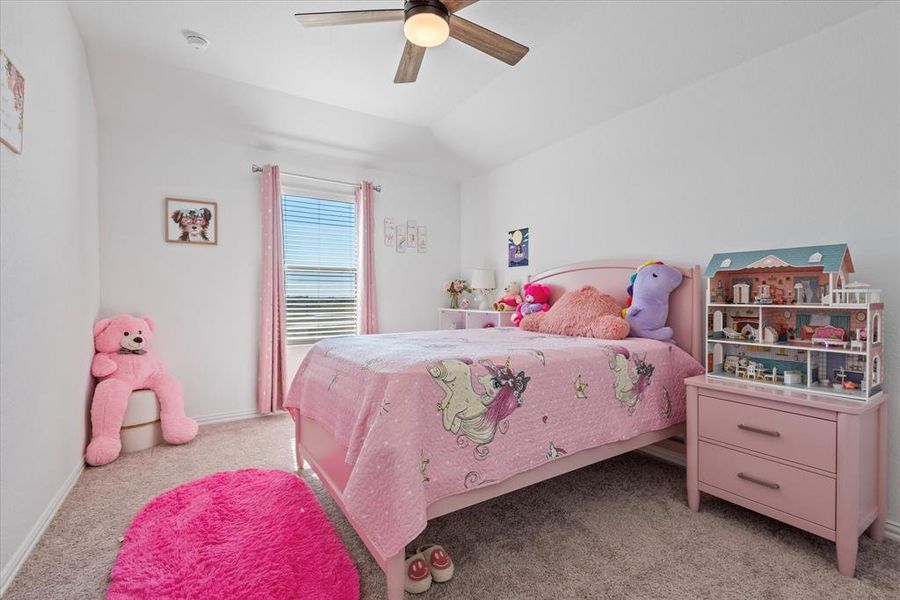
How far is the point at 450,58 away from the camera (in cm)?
277

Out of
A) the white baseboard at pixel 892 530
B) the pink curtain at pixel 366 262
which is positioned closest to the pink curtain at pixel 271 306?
the pink curtain at pixel 366 262

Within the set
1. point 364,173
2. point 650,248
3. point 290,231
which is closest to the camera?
point 650,248

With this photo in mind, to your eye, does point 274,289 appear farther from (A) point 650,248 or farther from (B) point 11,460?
(A) point 650,248

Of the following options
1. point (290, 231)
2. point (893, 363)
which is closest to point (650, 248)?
point (893, 363)

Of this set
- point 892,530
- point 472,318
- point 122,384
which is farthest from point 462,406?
point 472,318

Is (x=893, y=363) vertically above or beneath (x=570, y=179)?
beneath

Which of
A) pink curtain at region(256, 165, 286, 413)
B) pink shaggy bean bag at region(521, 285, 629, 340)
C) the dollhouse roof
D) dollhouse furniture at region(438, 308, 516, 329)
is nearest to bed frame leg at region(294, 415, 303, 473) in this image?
pink curtain at region(256, 165, 286, 413)

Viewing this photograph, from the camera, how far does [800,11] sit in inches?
78.5

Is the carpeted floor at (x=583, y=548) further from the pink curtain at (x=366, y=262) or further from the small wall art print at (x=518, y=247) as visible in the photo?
the small wall art print at (x=518, y=247)

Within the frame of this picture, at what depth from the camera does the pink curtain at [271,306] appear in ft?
11.7

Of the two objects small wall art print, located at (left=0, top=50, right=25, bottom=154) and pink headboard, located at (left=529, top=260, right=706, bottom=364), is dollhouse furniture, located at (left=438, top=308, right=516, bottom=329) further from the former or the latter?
small wall art print, located at (left=0, top=50, right=25, bottom=154)

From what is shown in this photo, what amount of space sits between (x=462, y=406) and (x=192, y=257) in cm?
293

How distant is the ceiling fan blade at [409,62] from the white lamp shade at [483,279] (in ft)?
6.93

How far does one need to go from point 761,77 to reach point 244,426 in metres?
4.17
